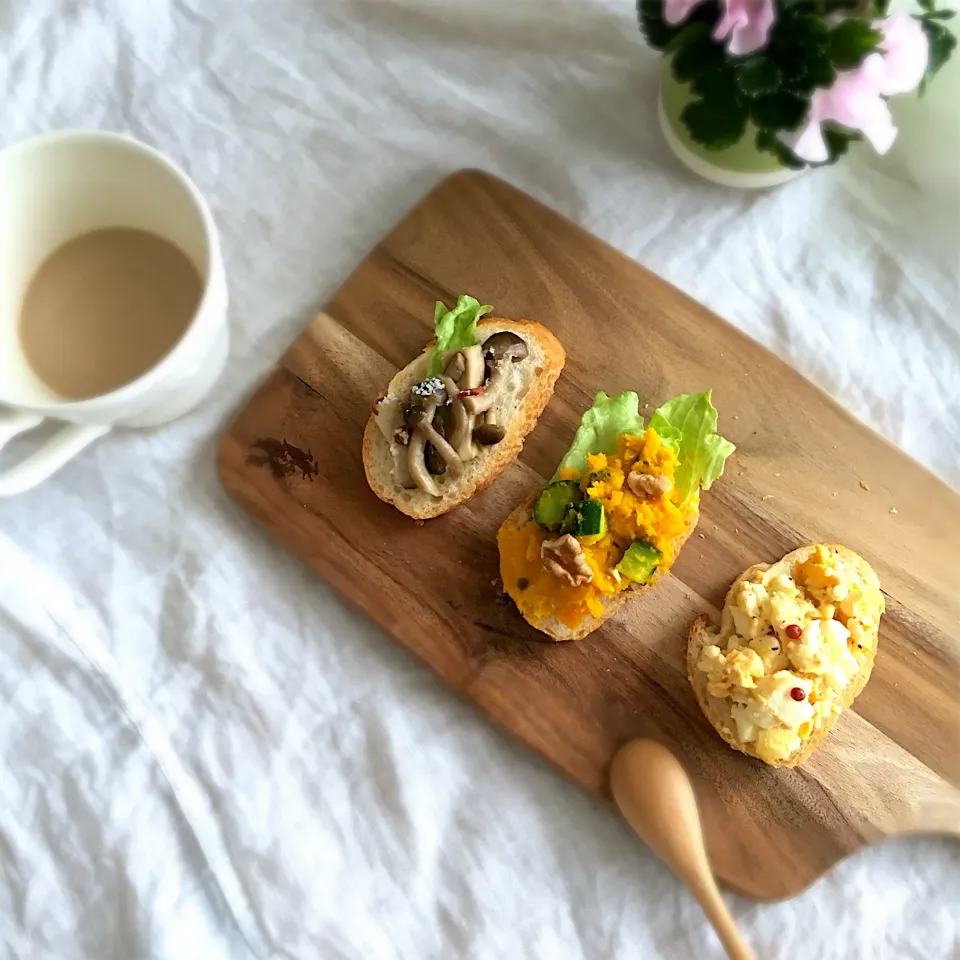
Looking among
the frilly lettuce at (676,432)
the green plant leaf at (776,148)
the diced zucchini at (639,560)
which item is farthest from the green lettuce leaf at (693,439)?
the green plant leaf at (776,148)

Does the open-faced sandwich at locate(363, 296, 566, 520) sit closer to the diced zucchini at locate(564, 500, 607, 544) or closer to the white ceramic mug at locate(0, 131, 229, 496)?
the diced zucchini at locate(564, 500, 607, 544)

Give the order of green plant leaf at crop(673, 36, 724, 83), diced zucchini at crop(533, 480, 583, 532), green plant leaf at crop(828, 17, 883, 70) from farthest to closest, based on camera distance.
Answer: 1. diced zucchini at crop(533, 480, 583, 532)
2. green plant leaf at crop(673, 36, 724, 83)
3. green plant leaf at crop(828, 17, 883, 70)

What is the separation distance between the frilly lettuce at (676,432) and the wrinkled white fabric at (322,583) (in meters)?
0.21

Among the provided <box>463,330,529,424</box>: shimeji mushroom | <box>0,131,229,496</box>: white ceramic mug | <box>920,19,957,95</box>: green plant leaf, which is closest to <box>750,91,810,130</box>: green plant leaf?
<box>920,19,957,95</box>: green plant leaf

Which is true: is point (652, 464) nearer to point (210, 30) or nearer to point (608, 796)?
point (608, 796)

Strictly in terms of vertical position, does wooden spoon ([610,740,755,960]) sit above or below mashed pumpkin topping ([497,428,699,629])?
below

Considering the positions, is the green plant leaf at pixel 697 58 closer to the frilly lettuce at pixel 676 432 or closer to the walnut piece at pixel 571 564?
the frilly lettuce at pixel 676 432

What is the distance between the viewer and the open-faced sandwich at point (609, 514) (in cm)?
117

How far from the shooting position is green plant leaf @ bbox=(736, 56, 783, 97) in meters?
Result: 1.05

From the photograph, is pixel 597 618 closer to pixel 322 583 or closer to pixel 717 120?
pixel 322 583

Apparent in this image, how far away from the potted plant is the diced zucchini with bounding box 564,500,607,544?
1.54 ft

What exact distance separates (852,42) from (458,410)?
614 millimetres

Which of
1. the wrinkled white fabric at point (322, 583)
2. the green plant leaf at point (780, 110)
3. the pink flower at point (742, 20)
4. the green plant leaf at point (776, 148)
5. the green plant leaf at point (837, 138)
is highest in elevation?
the pink flower at point (742, 20)

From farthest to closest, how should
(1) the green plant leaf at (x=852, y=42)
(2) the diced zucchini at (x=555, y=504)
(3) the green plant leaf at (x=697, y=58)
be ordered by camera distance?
(2) the diced zucchini at (x=555, y=504) < (3) the green plant leaf at (x=697, y=58) < (1) the green plant leaf at (x=852, y=42)
